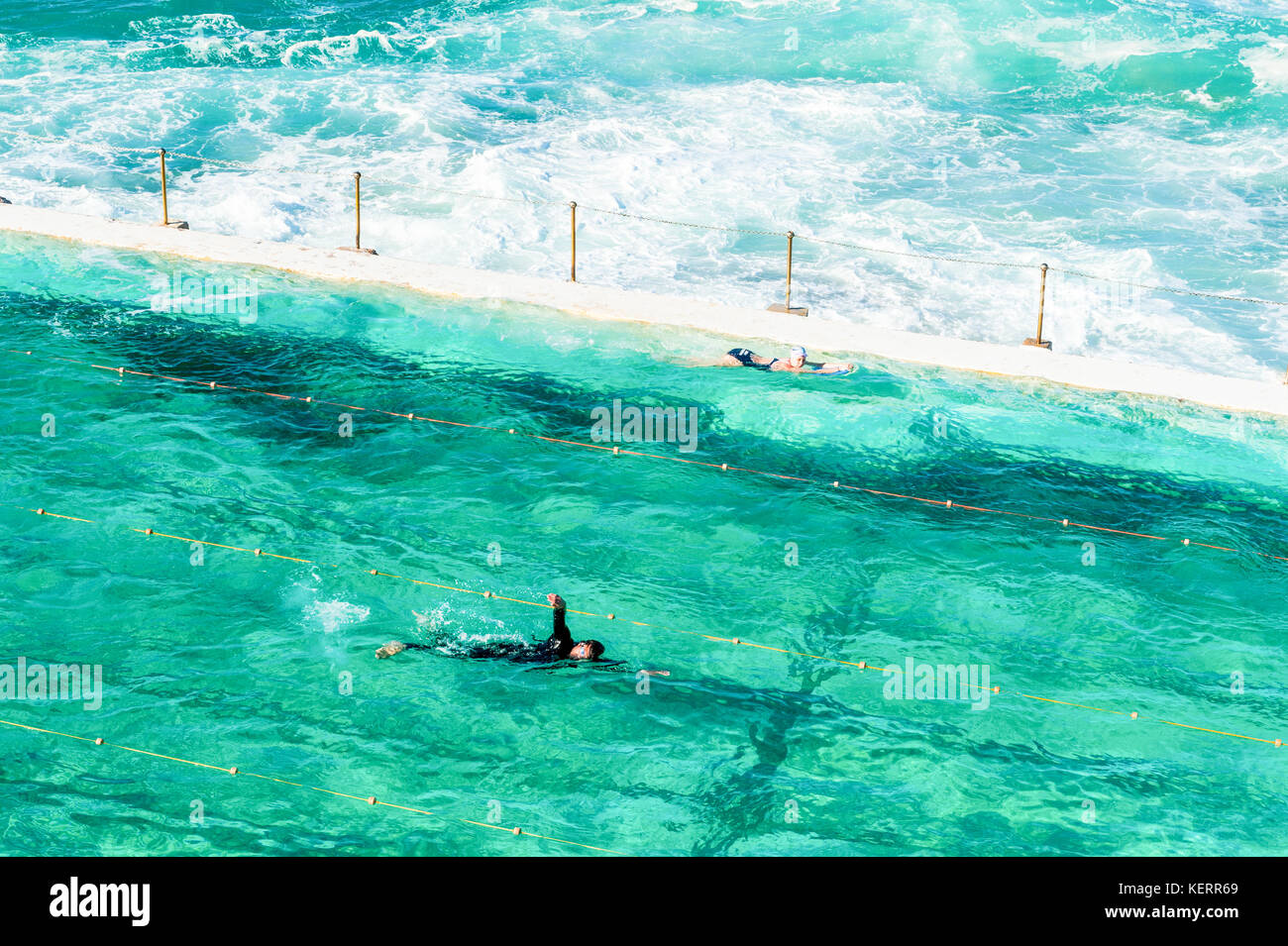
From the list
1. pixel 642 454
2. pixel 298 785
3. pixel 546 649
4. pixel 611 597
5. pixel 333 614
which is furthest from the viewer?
pixel 642 454

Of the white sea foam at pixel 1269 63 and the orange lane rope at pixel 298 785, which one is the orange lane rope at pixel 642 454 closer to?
the orange lane rope at pixel 298 785

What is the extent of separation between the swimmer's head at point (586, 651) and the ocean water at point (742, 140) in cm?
845

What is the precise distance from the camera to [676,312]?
50.6 ft

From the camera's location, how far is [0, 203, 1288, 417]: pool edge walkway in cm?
1416

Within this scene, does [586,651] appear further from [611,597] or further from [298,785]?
[298,785]

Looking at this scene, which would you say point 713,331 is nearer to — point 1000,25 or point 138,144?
point 138,144

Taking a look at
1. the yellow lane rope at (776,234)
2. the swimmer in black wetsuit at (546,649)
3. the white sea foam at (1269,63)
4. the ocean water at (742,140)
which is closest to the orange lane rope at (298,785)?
the swimmer in black wetsuit at (546,649)

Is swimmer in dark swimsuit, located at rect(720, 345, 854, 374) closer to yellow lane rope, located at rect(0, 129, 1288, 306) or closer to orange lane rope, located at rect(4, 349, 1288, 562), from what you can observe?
yellow lane rope, located at rect(0, 129, 1288, 306)

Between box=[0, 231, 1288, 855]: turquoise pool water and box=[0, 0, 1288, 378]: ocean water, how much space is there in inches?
171

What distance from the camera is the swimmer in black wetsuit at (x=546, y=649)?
9.80 m

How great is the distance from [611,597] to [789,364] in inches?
182

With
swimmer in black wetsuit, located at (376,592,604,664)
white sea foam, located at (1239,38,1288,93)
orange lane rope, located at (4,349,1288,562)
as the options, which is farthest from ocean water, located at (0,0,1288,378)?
swimmer in black wetsuit, located at (376,592,604,664)

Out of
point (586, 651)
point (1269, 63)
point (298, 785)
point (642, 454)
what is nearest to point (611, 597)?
point (586, 651)

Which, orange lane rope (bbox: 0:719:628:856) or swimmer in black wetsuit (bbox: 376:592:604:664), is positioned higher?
swimmer in black wetsuit (bbox: 376:592:604:664)
